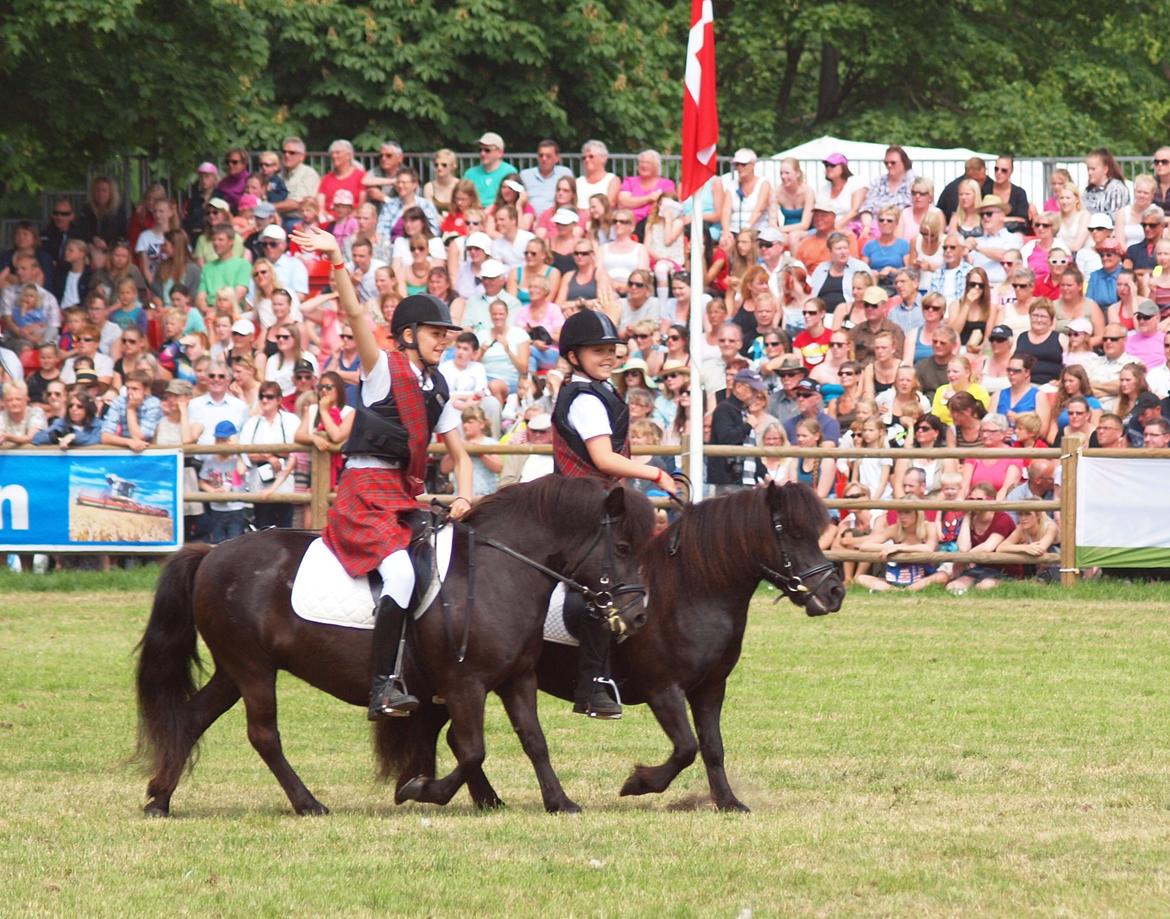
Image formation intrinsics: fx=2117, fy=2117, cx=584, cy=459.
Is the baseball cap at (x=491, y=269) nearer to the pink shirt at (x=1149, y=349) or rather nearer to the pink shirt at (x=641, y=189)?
the pink shirt at (x=641, y=189)

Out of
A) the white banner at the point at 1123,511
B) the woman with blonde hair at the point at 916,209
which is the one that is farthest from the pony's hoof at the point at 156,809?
the woman with blonde hair at the point at 916,209

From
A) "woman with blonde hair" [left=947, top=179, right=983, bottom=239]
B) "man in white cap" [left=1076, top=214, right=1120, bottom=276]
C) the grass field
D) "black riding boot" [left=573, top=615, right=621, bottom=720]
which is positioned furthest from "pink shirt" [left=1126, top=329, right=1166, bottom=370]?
"black riding boot" [left=573, top=615, right=621, bottom=720]

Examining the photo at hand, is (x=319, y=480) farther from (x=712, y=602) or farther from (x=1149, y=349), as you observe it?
(x=712, y=602)

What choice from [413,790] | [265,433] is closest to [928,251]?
[265,433]

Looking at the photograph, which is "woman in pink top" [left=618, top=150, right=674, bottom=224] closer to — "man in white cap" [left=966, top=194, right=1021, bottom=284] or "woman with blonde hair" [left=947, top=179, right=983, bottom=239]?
"woman with blonde hair" [left=947, top=179, right=983, bottom=239]

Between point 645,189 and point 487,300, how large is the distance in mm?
2409

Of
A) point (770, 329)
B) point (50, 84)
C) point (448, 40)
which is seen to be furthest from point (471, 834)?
point (448, 40)

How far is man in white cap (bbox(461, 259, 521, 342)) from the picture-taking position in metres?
21.6

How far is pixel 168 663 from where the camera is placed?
34.5 feet

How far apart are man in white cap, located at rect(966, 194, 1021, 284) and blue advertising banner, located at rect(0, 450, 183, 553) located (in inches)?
317

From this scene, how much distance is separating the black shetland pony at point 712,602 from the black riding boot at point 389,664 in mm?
657

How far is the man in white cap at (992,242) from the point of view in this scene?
2097 cm

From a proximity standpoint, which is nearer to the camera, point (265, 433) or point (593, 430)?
point (593, 430)

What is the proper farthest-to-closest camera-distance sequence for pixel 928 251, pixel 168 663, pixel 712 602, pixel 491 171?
pixel 491 171 → pixel 928 251 → pixel 168 663 → pixel 712 602
